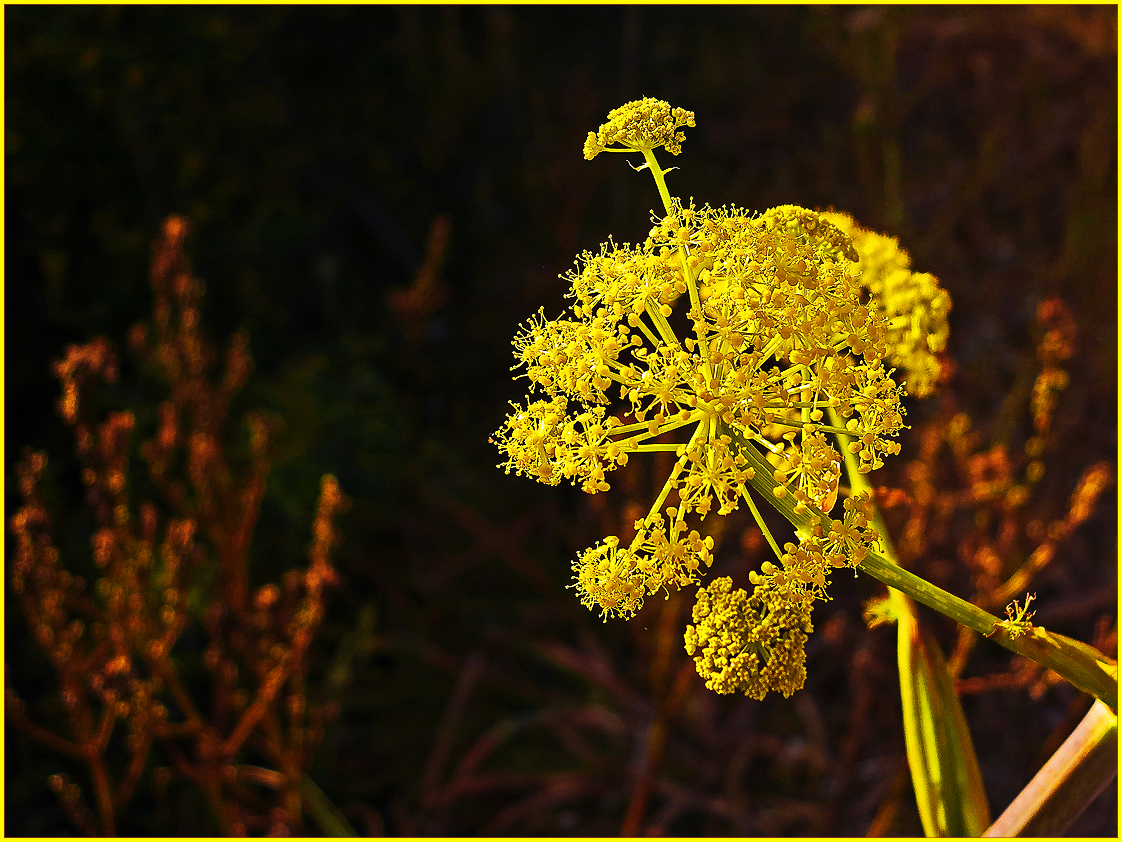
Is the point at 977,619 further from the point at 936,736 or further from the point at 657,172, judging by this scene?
the point at 657,172

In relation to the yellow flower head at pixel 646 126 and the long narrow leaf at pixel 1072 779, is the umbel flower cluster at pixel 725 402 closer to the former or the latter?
the yellow flower head at pixel 646 126

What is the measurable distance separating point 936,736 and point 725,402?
54 cm

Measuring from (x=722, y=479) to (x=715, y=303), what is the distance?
0.16 metres

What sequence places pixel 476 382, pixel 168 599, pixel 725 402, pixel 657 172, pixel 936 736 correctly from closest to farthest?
pixel 725 402 → pixel 657 172 → pixel 936 736 → pixel 168 599 → pixel 476 382

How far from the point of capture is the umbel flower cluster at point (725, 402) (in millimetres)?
785

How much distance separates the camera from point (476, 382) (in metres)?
3.47

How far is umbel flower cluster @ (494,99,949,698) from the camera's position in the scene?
78cm

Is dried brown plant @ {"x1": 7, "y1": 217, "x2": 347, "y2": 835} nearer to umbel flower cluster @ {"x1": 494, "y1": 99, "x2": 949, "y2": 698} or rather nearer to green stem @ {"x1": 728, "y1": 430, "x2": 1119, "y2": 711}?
umbel flower cluster @ {"x1": 494, "y1": 99, "x2": 949, "y2": 698}

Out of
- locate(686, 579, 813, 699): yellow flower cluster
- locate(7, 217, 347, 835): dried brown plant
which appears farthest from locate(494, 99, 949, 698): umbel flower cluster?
locate(7, 217, 347, 835): dried brown plant

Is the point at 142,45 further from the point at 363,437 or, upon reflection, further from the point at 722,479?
the point at 722,479

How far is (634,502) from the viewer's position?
2.54 m

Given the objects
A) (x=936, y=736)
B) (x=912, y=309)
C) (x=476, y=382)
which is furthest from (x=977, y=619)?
(x=476, y=382)

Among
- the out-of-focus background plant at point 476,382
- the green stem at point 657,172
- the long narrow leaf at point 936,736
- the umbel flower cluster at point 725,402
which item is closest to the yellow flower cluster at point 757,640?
the umbel flower cluster at point 725,402

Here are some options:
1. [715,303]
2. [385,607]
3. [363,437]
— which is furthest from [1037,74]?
[715,303]
